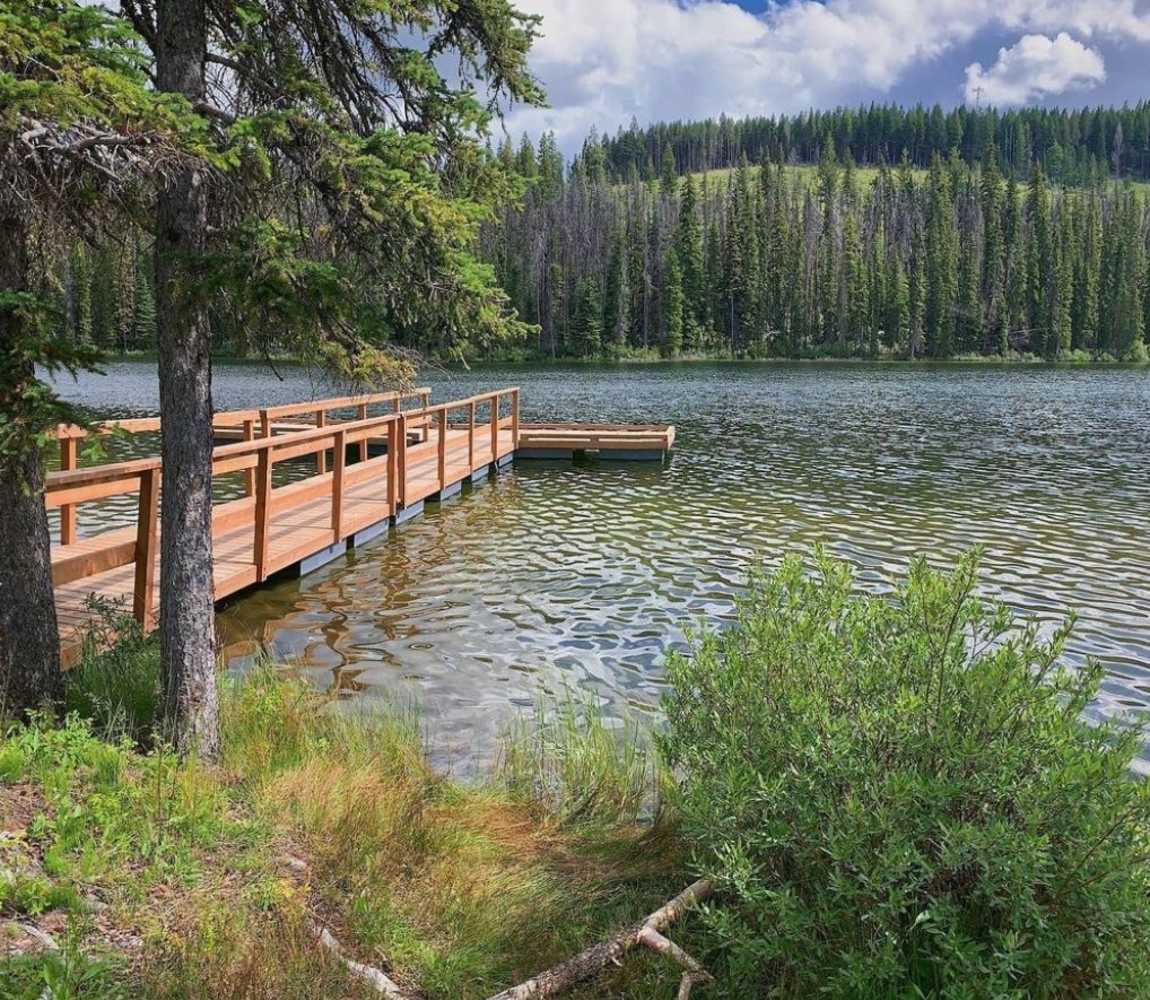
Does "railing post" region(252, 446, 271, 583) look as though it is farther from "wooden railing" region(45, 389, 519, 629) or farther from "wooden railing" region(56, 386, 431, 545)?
"wooden railing" region(56, 386, 431, 545)

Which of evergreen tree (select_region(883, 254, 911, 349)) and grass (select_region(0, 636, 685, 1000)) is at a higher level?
evergreen tree (select_region(883, 254, 911, 349))

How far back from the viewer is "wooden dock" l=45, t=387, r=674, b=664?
22.0ft

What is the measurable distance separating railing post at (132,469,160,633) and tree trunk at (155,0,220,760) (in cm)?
240

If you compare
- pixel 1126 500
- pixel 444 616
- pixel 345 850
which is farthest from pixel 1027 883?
pixel 1126 500

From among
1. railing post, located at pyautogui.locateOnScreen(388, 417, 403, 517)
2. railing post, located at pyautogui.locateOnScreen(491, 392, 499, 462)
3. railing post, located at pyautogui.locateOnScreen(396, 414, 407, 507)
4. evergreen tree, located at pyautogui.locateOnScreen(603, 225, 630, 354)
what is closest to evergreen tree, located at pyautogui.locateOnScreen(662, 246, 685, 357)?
evergreen tree, located at pyautogui.locateOnScreen(603, 225, 630, 354)

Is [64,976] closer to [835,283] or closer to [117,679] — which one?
[117,679]

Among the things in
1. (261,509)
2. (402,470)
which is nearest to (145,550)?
(261,509)

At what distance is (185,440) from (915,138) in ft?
657

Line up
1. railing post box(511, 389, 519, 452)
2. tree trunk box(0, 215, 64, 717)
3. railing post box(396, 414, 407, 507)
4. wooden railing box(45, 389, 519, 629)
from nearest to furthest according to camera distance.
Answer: tree trunk box(0, 215, 64, 717)
wooden railing box(45, 389, 519, 629)
railing post box(396, 414, 407, 507)
railing post box(511, 389, 519, 452)

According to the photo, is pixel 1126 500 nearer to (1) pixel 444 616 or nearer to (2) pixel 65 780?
(1) pixel 444 616

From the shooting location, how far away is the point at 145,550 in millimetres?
6938

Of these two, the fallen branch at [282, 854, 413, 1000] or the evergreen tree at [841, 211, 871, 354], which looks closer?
the fallen branch at [282, 854, 413, 1000]

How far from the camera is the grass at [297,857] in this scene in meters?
2.90

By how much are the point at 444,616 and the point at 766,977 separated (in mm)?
6458
